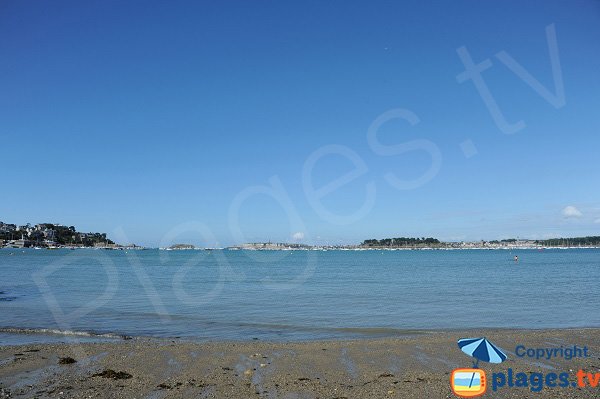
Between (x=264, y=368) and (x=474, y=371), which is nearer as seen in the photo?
(x=474, y=371)

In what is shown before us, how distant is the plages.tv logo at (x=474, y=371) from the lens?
9555mm

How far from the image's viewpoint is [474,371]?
11789mm

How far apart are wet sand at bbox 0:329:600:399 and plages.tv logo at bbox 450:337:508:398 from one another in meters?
0.32

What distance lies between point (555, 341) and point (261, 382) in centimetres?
1126

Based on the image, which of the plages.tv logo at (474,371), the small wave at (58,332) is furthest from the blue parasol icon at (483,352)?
the small wave at (58,332)

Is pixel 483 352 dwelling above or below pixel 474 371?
above

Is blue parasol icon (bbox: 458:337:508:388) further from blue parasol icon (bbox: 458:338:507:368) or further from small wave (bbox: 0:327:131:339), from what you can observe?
small wave (bbox: 0:327:131:339)

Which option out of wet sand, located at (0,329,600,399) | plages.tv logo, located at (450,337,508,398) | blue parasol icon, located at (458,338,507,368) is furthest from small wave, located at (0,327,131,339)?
blue parasol icon, located at (458,338,507,368)

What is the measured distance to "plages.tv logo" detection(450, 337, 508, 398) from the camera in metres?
9.55

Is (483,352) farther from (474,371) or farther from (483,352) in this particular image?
(474,371)

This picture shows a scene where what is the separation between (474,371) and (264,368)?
567cm

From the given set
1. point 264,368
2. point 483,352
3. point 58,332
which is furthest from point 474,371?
point 58,332

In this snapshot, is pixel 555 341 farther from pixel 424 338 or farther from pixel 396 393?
pixel 396 393

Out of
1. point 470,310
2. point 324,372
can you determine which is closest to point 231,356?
point 324,372
